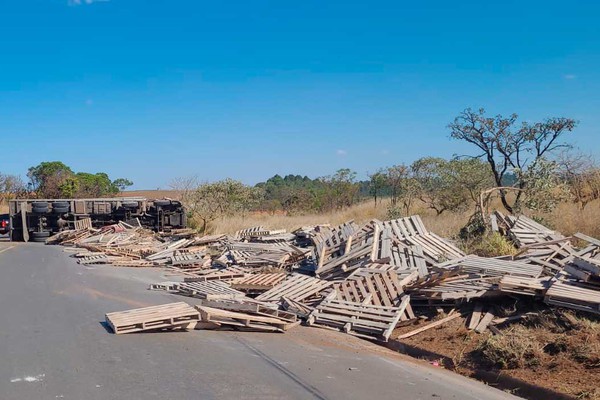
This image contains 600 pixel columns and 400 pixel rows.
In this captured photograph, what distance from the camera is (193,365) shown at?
261 inches

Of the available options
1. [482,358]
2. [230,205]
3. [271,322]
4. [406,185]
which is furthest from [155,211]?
[482,358]

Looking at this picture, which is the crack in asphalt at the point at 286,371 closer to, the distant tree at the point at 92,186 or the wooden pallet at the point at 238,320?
the wooden pallet at the point at 238,320

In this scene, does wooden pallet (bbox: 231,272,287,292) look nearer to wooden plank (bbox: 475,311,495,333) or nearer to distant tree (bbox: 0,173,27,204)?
wooden plank (bbox: 475,311,495,333)

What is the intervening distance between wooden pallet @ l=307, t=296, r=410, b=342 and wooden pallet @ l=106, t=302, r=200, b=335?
2.19 metres

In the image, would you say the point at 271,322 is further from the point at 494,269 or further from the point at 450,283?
the point at 494,269

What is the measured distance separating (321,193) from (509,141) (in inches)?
783

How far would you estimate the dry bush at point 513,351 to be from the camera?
6.99m

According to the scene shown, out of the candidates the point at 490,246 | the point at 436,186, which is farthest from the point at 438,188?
the point at 490,246

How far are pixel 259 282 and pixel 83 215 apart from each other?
18.7 m

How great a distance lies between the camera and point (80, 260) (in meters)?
18.8

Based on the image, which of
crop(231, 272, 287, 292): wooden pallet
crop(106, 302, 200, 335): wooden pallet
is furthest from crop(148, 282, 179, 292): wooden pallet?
crop(106, 302, 200, 335): wooden pallet

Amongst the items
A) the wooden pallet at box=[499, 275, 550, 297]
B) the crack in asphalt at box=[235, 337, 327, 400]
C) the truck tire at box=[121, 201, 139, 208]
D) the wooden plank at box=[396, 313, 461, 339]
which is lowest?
the wooden plank at box=[396, 313, 461, 339]

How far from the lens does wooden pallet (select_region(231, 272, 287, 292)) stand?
494 inches

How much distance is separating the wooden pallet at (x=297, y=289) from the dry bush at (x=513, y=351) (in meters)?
4.37
